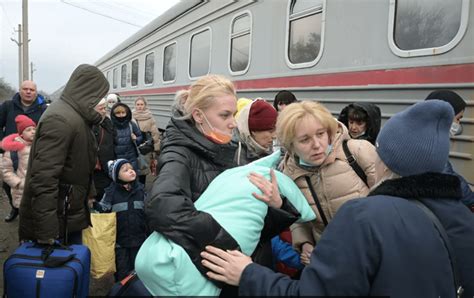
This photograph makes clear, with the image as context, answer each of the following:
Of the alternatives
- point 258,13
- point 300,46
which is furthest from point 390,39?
point 258,13

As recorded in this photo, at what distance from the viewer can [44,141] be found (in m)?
Result: 2.26

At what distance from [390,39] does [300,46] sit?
1.10 meters

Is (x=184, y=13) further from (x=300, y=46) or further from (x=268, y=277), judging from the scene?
(x=268, y=277)

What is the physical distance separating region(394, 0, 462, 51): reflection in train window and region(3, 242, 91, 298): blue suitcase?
2.73m

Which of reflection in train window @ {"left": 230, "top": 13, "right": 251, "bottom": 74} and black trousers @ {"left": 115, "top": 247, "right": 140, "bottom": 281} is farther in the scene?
reflection in train window @ {"left": 230, "top": 13, "right": 251, "bottom": 74}

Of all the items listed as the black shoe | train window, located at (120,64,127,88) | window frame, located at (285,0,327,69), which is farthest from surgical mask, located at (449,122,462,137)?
train window, located at (120,64,127,88)

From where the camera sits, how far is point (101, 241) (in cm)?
296

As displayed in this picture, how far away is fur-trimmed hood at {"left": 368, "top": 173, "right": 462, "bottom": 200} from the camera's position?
3.63 ft

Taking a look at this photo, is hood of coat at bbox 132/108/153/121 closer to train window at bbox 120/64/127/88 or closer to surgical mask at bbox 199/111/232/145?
surgical mask at bbox 199/111/232/145

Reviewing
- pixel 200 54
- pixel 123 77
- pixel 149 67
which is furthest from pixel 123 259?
pixel 123 77

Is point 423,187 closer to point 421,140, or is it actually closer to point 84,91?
point 421,140

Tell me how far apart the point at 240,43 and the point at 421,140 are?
4084 mm

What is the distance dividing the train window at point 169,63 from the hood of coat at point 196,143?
5.88m

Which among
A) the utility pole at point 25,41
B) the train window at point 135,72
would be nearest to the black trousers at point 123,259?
the train window at point 135,72
